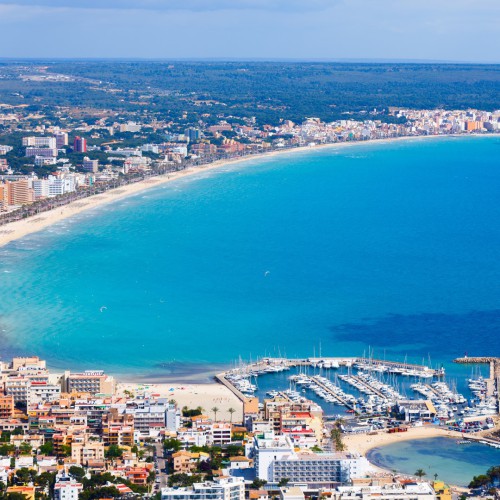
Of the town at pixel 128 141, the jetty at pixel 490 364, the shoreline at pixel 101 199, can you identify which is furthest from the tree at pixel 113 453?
the town at pixel 128 141

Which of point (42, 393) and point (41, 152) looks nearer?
point (42, 393)

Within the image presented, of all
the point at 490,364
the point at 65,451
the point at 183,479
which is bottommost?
the point at 490,364

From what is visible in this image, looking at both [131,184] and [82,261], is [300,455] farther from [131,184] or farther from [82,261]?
[131,184]

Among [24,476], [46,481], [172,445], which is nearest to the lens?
[46,481]

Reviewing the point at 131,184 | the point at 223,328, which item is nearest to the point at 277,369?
the point at 223,328

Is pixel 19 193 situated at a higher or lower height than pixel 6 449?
higher

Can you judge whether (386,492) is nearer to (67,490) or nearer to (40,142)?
(67,490)

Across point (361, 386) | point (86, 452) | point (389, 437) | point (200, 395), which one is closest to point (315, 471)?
point (86, 452)

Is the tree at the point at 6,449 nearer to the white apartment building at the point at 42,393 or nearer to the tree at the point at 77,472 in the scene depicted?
the tree at the point at 77,472
